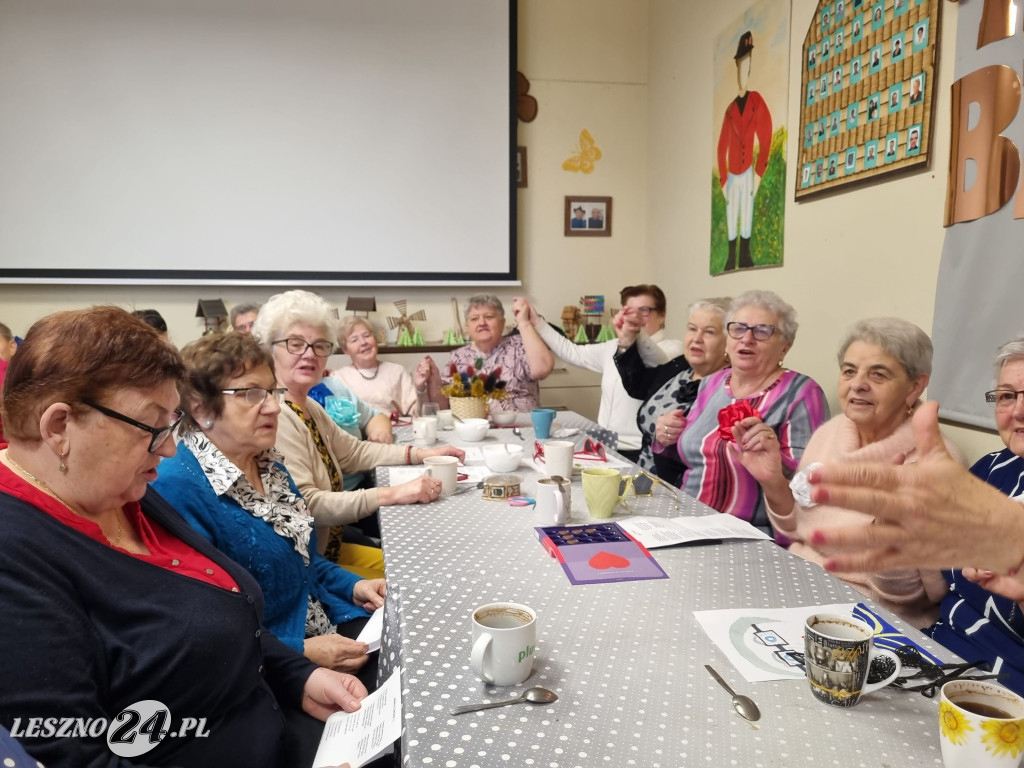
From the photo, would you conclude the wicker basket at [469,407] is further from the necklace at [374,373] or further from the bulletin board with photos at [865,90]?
the bulletin board with photos at [865,90]

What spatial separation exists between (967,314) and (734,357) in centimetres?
78

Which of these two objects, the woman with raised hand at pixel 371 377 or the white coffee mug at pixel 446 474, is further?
the woman with raised hand at pixel 371 377

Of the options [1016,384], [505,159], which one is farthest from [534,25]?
[1016,384]

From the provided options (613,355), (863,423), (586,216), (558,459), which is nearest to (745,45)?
(586,216)

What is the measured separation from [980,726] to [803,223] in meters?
2.79

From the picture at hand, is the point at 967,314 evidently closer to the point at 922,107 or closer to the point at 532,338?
the point at 922,107

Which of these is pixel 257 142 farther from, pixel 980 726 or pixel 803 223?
pixel 980 726

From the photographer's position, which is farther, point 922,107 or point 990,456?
point 922,107

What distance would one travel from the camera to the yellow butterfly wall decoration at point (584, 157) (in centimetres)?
495

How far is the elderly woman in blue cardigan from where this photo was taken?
137 cm

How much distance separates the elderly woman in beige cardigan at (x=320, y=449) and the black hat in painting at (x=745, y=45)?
2.71 m

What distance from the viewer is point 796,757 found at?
78 centimetres

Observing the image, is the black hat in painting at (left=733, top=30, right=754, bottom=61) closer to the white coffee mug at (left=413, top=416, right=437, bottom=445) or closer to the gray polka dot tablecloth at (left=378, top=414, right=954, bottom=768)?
the white coffee mug at (left=413, top=416, right=437, bottom=445)

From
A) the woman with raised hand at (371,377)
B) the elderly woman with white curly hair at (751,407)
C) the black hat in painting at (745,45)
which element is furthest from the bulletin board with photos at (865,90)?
the woman with raised hand at (371,377)
